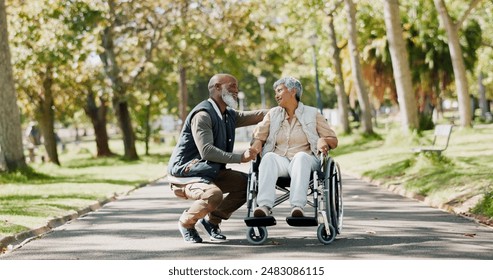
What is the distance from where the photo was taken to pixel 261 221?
9227mm

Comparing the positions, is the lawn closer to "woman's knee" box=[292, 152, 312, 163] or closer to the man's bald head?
the man's bald head

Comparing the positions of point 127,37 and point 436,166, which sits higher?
point 127,37

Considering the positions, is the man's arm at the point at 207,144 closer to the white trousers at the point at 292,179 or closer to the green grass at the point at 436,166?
the white trousers at the point at 292,179

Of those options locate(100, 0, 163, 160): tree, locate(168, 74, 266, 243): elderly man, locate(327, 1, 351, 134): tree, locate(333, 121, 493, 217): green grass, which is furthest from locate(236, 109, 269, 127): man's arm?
locate(327, 1, 351, 134): tree

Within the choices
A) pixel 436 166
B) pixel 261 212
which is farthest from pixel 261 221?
pixel 436 166

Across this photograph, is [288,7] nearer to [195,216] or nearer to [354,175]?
[354,175]

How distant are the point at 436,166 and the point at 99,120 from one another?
93.7 ft

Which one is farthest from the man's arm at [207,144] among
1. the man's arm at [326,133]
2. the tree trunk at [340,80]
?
the tree trunk at [340,80]

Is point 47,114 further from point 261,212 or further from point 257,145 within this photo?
point 261,212

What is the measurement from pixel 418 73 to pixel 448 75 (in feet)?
4.89

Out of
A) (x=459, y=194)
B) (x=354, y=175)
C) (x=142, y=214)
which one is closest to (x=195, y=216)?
(x=142, y=214)

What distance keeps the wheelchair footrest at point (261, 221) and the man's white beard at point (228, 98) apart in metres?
1.19

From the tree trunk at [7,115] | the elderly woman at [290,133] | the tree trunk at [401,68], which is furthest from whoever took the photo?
the tree trunk at [401,68]

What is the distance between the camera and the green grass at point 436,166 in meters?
14.5
